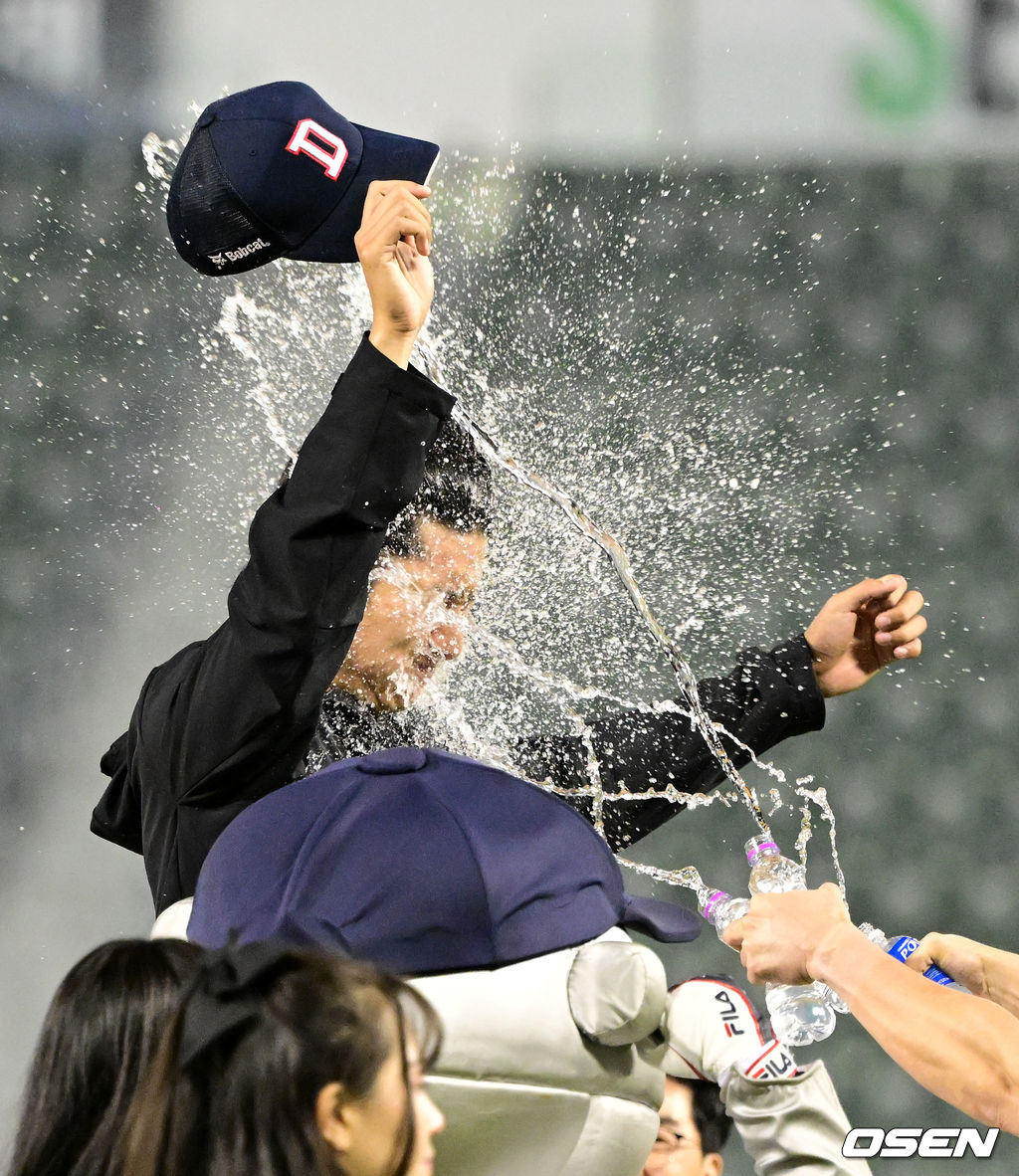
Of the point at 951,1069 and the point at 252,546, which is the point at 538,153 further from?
A: the point at 951,1069

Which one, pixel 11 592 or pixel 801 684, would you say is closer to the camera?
pixel 801 684

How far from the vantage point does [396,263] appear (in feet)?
2.52

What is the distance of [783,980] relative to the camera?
756 millimetres

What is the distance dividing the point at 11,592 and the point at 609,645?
0.83m

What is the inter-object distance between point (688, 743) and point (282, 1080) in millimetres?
681

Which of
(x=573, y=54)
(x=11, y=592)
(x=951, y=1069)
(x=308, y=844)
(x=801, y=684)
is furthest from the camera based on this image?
(x=573, y=54)

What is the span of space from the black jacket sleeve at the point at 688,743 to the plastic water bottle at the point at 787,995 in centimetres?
13

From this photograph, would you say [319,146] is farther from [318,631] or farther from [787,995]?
[787,995]

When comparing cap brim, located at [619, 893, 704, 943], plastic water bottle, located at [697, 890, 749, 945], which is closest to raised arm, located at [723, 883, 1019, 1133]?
cap brim, located at [619, 893, 704, 943]

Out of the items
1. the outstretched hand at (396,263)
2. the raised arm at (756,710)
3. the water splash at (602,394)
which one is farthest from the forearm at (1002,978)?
the water splash at (602,394)

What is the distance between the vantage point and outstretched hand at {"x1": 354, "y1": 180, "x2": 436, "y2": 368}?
2.50 ft

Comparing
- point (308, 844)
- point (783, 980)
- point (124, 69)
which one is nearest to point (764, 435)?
point (124, 69)

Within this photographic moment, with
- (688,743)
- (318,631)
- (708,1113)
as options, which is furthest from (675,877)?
(318,631)

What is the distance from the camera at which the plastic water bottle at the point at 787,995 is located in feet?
3.14
